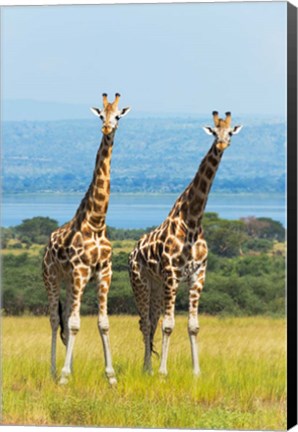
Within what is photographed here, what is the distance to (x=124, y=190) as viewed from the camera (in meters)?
11.2

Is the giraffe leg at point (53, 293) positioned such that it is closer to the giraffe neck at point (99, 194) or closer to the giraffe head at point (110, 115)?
the giraffe neck at point (99, 194)

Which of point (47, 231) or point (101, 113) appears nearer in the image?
point (101, 113)

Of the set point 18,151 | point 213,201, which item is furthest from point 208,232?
point 18,151

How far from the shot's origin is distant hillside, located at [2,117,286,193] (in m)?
11.0

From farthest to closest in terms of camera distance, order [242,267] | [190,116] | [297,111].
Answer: [242,267] < [190,116] < [297,111]

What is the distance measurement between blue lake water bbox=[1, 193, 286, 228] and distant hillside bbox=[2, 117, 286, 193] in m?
0.06

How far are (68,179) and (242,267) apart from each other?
1.94m

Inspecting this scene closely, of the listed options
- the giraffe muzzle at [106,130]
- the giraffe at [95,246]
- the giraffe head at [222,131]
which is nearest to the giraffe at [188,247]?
the giraffe head at [222,131]

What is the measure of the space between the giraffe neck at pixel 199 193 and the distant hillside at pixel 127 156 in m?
0.28

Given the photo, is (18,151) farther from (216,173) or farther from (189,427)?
(189,427)

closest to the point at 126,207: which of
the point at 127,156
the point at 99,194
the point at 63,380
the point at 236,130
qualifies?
the point at 127,156

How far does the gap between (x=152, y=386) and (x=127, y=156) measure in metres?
1.87

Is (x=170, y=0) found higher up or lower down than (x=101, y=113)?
higher up

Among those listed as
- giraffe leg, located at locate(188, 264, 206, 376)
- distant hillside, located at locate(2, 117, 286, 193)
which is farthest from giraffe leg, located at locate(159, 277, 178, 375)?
distant hillside, located at locate(2, 117, 286, 193)
